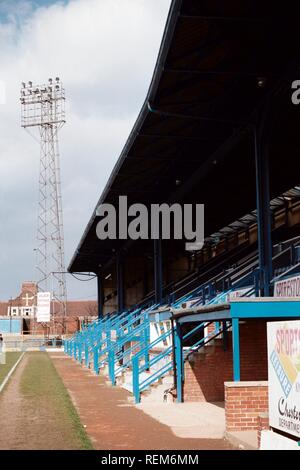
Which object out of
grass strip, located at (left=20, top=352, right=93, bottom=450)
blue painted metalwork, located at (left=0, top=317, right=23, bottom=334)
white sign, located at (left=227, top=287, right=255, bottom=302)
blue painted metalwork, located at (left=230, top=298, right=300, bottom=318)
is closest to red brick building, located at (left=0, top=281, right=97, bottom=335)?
blue painted metalwork, located at (left=0, top=317, right=23, bottom=334)

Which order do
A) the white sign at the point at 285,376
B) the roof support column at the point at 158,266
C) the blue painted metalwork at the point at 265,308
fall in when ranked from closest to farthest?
the white sign at the point at 285,376, the blue painted metalwork at the point at 265,308, the roof support column at the point at 158,266

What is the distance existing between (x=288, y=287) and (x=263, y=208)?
289 cm

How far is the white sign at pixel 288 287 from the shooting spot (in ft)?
52.7

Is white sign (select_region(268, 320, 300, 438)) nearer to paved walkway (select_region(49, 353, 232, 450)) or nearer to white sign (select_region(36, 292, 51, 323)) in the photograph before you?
paved walkway (select_region(49, 353, 232, 450))

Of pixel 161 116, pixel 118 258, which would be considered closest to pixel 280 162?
pixel 161 116

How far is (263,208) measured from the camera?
1897 cm

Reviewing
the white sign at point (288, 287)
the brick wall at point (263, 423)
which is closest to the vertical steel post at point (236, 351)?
the brick wall at point (263, 423)

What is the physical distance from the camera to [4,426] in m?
14.7

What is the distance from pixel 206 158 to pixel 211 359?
920cm

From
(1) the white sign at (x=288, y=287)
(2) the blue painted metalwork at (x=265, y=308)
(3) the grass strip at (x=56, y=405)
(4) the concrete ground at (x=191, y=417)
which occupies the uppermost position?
(1) the white sign at (x=288, y=287)

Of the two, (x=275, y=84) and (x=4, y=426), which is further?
(x=275, y=84)

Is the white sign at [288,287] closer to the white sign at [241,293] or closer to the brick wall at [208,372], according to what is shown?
the white sign at [241,293]

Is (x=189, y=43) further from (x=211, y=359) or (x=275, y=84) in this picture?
(x=211, y=359)

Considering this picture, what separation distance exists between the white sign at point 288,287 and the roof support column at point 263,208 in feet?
3.01
